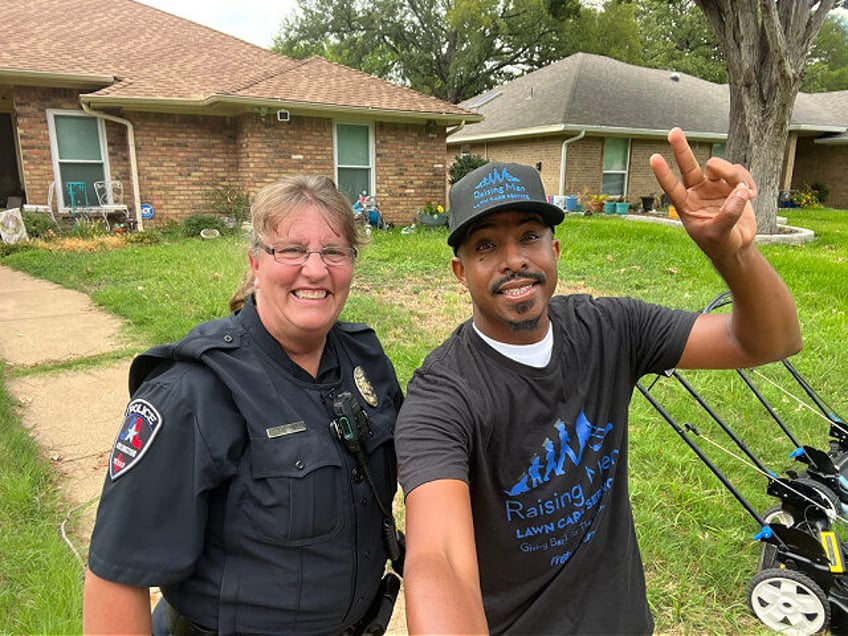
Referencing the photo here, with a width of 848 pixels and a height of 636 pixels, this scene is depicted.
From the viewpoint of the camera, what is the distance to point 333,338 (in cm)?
168

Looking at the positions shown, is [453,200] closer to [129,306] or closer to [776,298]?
[776,298]

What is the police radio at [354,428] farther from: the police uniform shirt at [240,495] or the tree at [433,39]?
the tree at [433,39]

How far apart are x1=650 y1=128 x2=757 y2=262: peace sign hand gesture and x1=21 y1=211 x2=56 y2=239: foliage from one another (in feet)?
39.5

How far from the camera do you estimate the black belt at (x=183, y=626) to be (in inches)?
54.6

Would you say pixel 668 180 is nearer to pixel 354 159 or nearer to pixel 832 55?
pixel 354 159

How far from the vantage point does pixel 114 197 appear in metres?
12.0

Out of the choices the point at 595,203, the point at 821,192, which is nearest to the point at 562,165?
the point at 595,203

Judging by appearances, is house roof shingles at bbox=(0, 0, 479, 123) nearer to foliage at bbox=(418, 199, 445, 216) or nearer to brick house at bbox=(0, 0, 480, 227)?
brick house at bbox=(0, 0, 480, 227)

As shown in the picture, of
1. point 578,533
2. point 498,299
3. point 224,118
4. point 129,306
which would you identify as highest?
point 224,118

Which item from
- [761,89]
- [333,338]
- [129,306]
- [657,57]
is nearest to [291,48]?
[657,57]

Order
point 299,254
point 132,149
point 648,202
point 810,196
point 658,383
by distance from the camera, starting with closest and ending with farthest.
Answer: point 299,254 → point 658,383 → point 132,149 → point 648,202 → point 810,196

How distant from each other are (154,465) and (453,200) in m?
0.93

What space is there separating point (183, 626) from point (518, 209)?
1.28 metres

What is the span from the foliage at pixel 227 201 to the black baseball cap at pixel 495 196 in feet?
38.1
